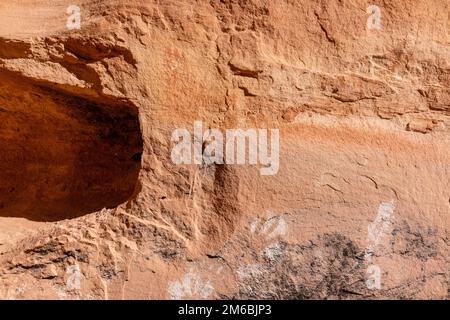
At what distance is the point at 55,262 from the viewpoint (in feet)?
6.63

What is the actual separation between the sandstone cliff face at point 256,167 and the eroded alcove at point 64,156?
269mm

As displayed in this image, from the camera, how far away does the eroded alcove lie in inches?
92.4

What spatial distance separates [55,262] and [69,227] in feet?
0.43

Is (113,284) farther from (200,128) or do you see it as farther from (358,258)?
(358,258)

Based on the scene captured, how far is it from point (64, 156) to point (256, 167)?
3.18ft

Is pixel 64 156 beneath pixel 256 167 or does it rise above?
above

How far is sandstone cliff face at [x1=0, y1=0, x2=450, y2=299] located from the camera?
1.97 metres

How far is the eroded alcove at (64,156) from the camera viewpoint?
92.4 inches

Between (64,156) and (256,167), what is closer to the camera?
(256,167)

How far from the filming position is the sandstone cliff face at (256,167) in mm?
1968

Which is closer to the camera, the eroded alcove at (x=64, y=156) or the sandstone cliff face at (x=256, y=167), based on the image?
the sandstone cliff face at (x=256, y=167)

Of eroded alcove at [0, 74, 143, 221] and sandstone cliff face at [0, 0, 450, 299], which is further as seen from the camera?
eroded alcove at [0, 74, 143, 221]

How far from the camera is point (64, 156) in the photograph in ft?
8.24

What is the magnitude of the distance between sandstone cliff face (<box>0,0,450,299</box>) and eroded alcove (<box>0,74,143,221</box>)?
→ 269mm
